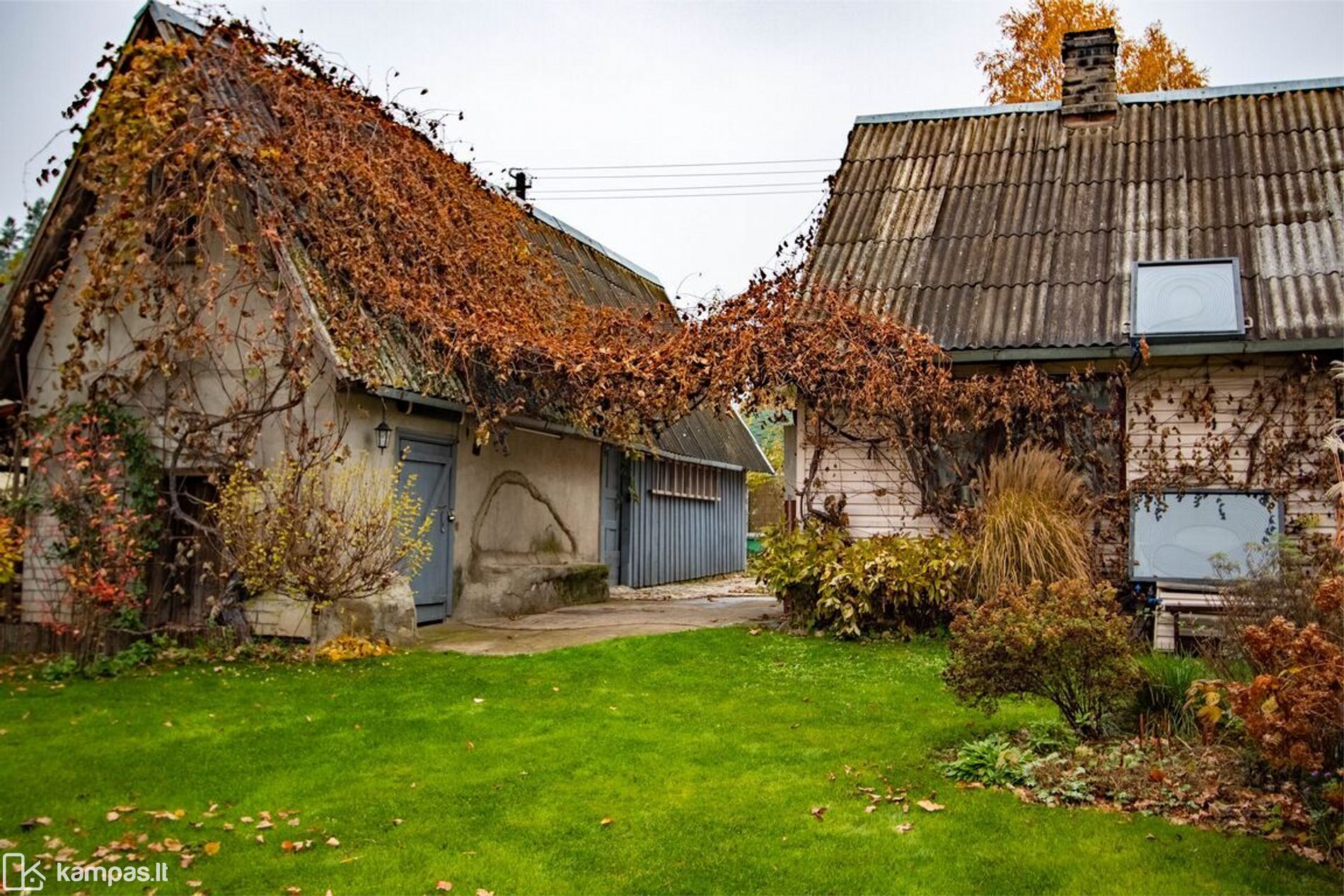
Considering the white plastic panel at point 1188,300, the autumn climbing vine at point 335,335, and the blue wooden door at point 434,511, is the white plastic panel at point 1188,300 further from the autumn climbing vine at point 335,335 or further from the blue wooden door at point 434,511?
the blue wooden door at point 434,511

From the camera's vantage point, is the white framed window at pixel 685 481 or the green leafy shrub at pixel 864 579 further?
the white framed window at pixel 685 481

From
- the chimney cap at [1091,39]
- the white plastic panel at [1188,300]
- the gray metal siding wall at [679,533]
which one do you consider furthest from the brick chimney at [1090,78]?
the gray metal siding wall at [679,533]

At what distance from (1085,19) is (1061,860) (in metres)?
21.8

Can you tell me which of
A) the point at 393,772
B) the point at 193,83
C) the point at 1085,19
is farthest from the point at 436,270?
the point at 1085,19

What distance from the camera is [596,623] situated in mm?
11781

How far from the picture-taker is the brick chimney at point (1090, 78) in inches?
549

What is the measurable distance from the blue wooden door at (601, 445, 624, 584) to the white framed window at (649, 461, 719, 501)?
45.1 inches

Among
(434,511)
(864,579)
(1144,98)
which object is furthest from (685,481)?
(1144,98)

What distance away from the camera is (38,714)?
24.4 feet

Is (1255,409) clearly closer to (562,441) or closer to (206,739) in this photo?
(562,441)

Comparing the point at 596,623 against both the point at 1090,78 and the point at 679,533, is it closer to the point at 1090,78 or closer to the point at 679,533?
the point at 679,533

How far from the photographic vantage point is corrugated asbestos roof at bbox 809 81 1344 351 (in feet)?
36.2

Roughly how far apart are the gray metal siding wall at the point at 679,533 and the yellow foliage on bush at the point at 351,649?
293 inches

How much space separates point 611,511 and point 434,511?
5653 mm
